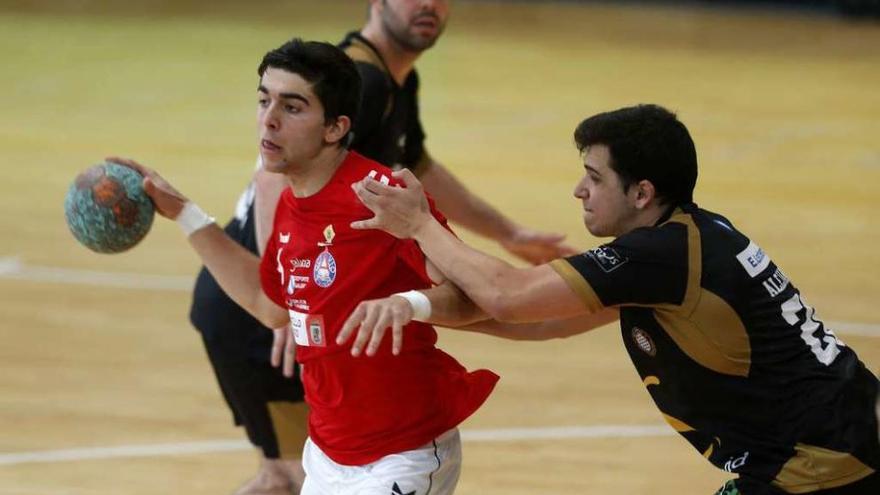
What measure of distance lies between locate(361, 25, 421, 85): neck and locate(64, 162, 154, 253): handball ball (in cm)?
149

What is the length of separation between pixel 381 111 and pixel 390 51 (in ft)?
1.21

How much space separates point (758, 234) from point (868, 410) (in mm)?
6647

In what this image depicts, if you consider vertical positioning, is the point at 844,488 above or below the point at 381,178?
below

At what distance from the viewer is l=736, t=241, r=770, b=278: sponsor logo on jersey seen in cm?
395

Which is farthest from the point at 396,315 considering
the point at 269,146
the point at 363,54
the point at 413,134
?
the point at 413,134

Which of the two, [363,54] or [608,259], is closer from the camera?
[608,259]

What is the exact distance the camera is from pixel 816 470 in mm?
3961

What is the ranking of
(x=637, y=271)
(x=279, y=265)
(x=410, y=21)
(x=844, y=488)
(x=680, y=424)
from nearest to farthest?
1. (x=637, y=271)
2. (x=844, y=488)
3. (x=680, y=424)
4. (x=279, y=265)
5. (x=410, y=21)

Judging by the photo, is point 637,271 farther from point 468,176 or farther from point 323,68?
point 468,176

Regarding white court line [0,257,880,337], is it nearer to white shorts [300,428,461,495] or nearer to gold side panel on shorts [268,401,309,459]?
gold side panel on shorts [268,401,309,459]

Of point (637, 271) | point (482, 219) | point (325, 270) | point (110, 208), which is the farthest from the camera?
point (482, 219)

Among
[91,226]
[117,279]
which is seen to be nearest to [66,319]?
[117,279]

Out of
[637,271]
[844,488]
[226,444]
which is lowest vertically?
[226,444]

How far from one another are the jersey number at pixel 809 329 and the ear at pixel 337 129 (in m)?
1.24
